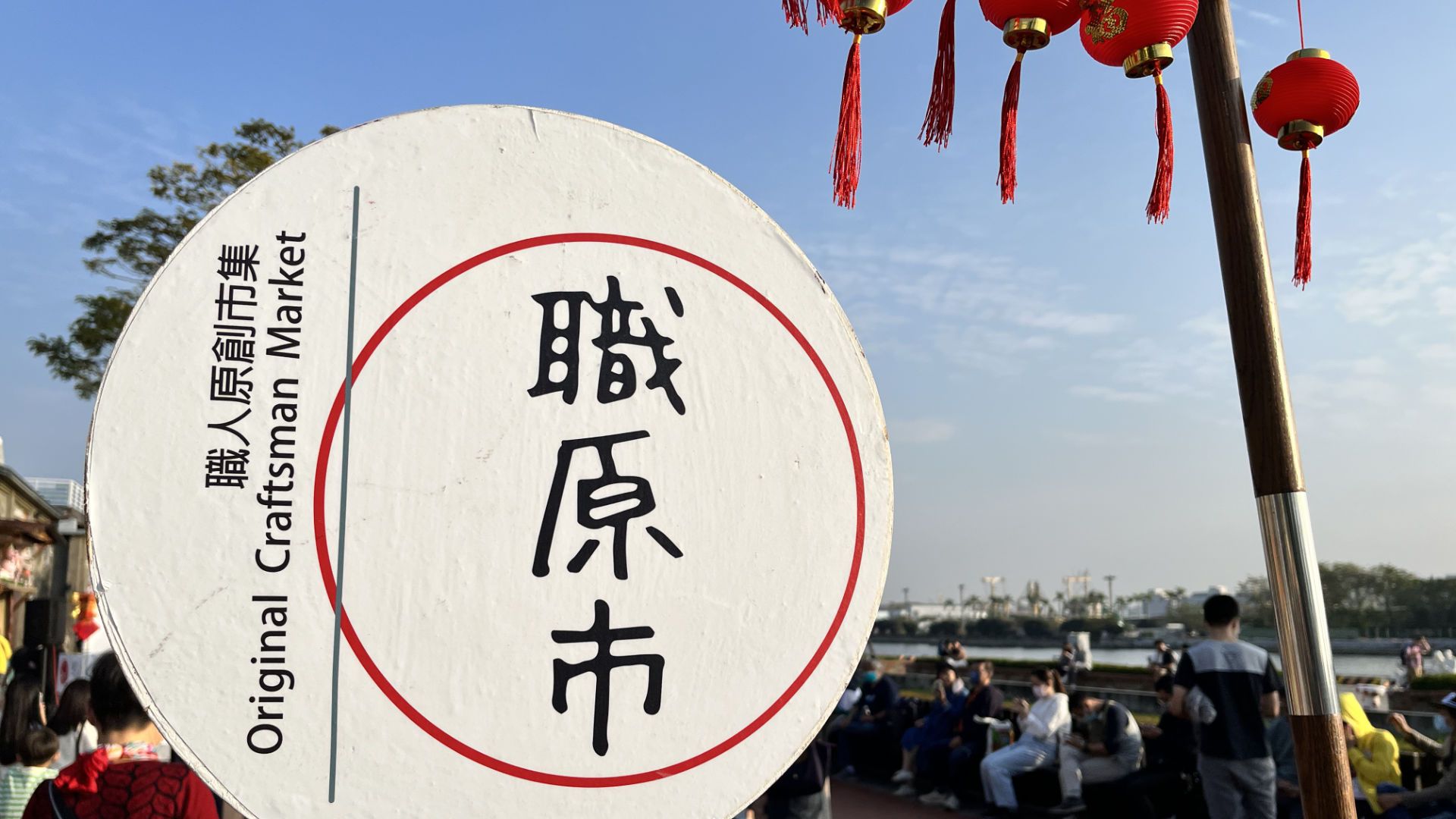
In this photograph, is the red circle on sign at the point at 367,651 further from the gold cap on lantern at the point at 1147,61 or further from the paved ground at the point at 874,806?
the paved ground at the point at 874,806

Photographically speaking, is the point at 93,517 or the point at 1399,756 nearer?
the point at 93,517

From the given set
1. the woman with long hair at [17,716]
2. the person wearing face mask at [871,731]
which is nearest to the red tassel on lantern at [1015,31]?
the woman with long hair at [17,716]

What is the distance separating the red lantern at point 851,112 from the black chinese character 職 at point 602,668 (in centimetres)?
123

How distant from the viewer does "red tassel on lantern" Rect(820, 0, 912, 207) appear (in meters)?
1.98

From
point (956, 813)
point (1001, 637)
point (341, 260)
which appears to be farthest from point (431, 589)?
point (1001, 637)

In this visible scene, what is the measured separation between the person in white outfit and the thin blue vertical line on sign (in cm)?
727

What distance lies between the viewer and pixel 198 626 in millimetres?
931

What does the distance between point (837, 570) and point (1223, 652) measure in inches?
174

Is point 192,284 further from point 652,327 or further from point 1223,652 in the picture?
point 1223,652

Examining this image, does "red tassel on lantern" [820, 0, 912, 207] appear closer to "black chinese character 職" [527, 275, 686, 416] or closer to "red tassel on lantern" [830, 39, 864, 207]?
"red tassel on lantern" [830, 39, 864, 207]

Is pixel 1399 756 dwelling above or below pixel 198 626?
below

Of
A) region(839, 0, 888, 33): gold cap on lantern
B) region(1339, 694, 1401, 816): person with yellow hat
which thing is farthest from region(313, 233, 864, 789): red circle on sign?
region(1339, 694, 1401, 816): person with yellow hat

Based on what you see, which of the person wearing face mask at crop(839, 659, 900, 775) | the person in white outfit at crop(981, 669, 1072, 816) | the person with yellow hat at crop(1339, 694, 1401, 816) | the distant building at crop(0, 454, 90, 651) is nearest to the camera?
the person with yellow hat at crop(1339, 694, 1401, 816)

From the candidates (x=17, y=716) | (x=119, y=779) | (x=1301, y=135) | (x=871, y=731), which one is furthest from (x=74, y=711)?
(x=871, y=731)
